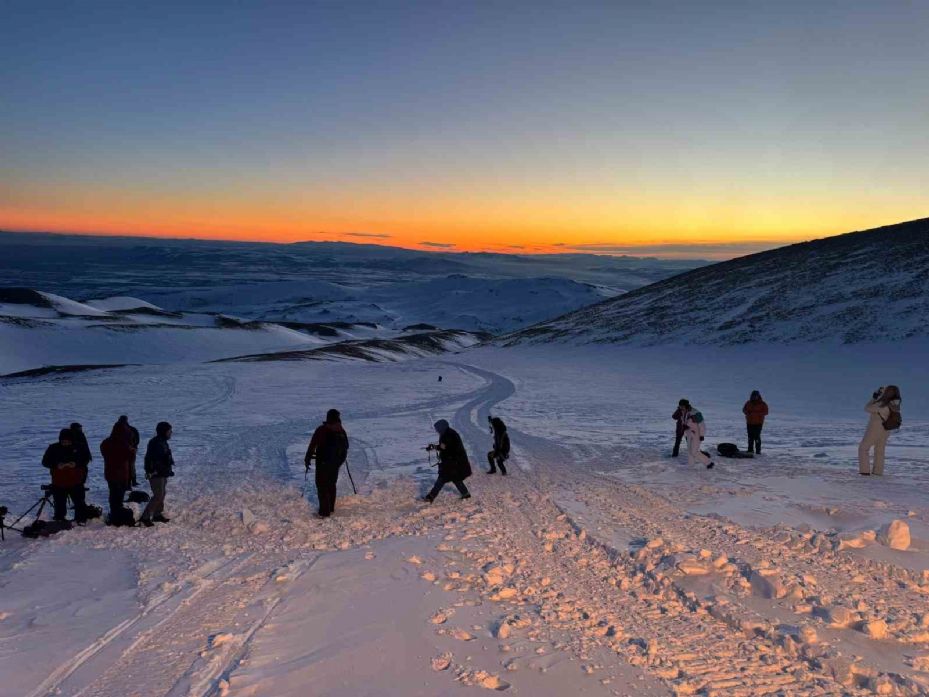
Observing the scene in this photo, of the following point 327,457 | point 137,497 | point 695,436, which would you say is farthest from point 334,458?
point 695,436

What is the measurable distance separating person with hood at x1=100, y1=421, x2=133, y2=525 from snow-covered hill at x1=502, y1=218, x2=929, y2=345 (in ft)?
149

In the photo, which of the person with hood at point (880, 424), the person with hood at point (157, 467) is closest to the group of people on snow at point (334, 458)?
the person with hood at point (157, 467)

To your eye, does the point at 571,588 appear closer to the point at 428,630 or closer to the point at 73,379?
the point at 428,630

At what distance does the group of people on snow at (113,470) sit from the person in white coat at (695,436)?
1137 centimetres

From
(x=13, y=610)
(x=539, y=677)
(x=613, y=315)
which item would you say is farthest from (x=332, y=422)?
(x=613, y=315)

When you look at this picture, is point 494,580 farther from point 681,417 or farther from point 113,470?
point 681,417

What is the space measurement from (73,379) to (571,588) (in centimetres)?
4038

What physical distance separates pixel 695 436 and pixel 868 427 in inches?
139

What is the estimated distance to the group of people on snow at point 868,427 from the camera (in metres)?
13.2

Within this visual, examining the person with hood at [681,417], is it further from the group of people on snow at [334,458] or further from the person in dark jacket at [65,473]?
the person in dark jacket at [65,473]

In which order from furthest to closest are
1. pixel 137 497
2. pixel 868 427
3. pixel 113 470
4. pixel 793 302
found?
pixel 793 302 < pixel 868 427 < pixel 137 497 < pixel 113 470

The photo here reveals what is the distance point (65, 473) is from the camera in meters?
10.6

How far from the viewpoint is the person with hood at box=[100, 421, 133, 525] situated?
1076 cm

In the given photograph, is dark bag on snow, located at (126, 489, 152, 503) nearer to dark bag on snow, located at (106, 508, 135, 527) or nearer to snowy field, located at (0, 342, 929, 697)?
snowy field, located at (0, 342, 929, 697)
